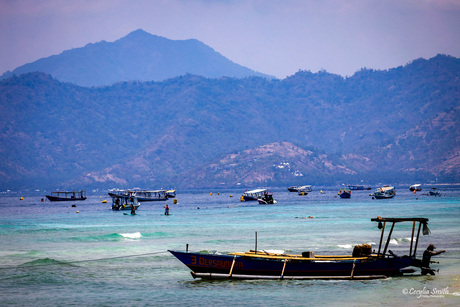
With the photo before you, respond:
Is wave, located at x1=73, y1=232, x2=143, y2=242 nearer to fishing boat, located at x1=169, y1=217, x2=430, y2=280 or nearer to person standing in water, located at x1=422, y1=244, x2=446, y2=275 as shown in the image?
fishing boat, located at x1=169, y1=217, x2=430, y2=280

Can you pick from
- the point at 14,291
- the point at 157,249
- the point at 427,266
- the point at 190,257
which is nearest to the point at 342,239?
the point at 157,249

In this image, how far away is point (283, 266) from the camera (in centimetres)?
4491

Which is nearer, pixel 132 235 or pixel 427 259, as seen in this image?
pixel 427 259

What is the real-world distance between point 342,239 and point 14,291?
39.4 meters

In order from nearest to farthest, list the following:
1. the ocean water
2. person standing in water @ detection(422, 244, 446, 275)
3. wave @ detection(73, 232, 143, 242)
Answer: the ocean water < person standing in water @ detection(422, 244, 446, 275) < wave @ detection(73, 232, 143, 242)

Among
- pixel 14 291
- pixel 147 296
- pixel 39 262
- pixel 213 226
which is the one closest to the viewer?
pixel 147 296

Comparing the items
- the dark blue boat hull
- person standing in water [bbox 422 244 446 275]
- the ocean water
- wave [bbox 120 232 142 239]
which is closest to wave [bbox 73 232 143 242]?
Result: wave [bbox 120 232 142 239]

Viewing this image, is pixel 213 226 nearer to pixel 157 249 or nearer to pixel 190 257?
pixel 157 249

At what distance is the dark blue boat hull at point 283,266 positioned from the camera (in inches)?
1764

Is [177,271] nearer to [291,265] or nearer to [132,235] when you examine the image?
[291,265]

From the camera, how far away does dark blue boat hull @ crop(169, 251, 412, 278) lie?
4481cm

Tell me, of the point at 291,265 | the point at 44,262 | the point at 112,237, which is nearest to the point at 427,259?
the point at 291,265

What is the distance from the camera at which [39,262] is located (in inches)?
2387

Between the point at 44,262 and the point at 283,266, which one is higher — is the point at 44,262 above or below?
below
